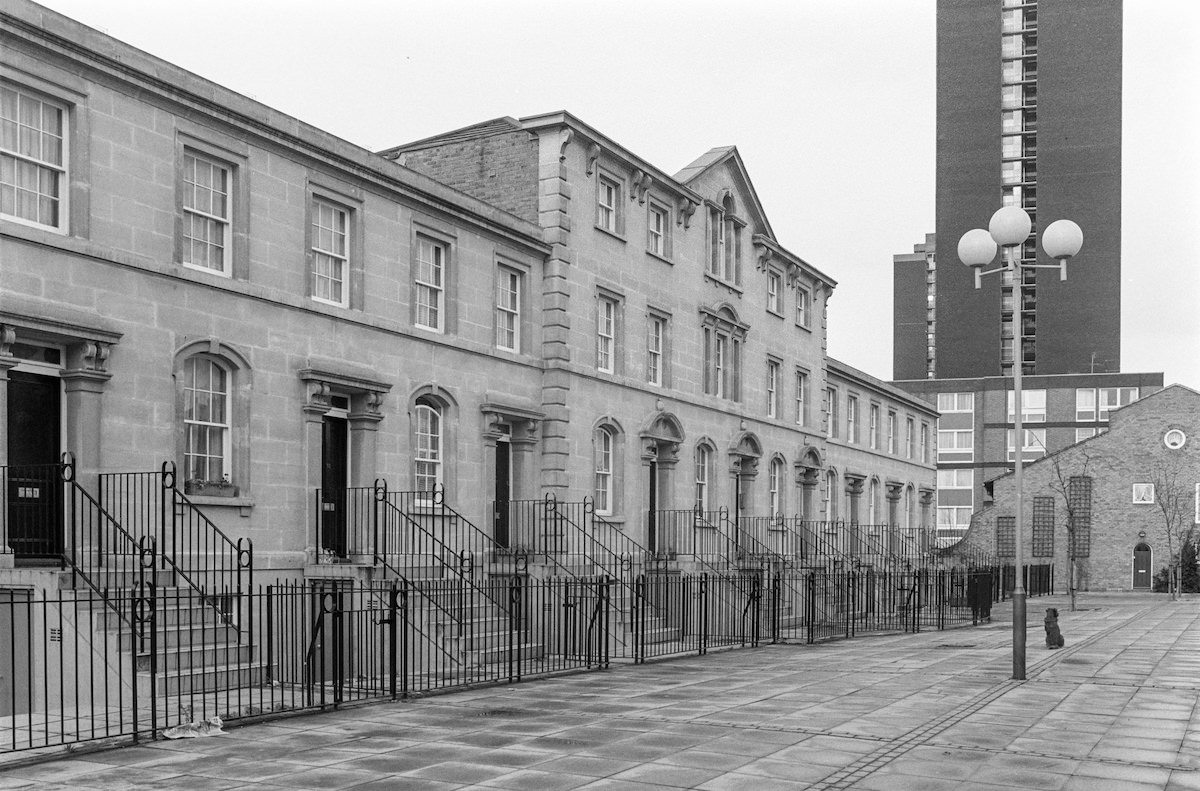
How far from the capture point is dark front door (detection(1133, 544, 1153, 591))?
61312 mm

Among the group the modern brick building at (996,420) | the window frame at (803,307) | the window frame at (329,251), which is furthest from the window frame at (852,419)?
the modern brick building at (996,420)

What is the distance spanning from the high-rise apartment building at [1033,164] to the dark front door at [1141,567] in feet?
94.1

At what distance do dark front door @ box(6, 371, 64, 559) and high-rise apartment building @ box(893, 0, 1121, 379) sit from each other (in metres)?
81.1

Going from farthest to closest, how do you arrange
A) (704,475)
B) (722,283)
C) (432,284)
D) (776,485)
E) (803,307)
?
(803,307), (776,485), (722,283), (704,475), (432,284)

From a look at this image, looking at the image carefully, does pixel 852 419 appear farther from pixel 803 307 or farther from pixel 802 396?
pixel 803 307

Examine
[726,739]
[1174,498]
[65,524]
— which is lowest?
[1174,498]

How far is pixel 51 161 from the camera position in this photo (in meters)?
15.5

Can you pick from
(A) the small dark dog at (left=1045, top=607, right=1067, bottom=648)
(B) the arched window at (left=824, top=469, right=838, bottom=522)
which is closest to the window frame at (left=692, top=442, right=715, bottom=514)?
(A) the small dark dog at (left=1045, top=607, right=1067, bottom=648)

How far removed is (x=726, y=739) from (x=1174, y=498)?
5404cm

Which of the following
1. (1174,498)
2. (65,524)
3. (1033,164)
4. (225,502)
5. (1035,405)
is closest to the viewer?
(65,524)

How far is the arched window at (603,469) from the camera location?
26.8m

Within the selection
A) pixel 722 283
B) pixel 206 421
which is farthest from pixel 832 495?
pixel 206 421

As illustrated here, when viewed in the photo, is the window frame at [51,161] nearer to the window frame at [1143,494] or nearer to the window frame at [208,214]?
the window frame at [208,214]

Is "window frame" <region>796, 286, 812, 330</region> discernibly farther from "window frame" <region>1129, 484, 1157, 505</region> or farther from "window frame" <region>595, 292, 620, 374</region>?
"window frame" <region>1129, 484, 1157, 505</region>
